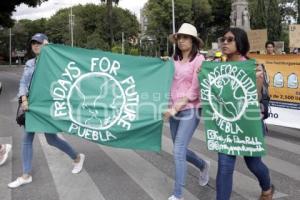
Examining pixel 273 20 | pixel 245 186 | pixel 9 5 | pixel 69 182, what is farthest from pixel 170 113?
pixel 273 20

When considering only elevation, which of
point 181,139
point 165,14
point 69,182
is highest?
point 165,14

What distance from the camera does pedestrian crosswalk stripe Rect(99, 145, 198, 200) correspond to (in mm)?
5180

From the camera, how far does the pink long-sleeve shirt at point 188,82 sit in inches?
188

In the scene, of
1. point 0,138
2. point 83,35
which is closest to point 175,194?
point 0,138

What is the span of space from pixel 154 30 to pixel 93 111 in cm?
6369

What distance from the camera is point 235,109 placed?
14.3 ft

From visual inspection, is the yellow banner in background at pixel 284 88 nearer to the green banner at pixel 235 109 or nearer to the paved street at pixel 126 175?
the paved street at pixel 126 175

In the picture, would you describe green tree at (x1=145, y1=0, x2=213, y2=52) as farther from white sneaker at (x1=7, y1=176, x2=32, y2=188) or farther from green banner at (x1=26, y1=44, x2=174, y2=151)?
white sneaker at (x1=7, y1=176, x2=32, y2=188)

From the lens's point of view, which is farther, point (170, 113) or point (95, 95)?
point (95, 95)

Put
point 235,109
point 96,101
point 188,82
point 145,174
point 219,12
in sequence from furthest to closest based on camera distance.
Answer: point 219,12, point 145,174, point 96,101, point 188,82, point 235,109

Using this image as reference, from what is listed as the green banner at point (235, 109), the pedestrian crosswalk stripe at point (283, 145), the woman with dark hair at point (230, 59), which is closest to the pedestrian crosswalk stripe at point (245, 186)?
the woman with dark hair at point (230, 59)

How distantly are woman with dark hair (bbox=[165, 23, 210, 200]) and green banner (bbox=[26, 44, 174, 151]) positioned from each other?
0.37 metres

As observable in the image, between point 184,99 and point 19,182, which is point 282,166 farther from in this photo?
point 19,182

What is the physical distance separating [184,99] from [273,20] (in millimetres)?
35174
